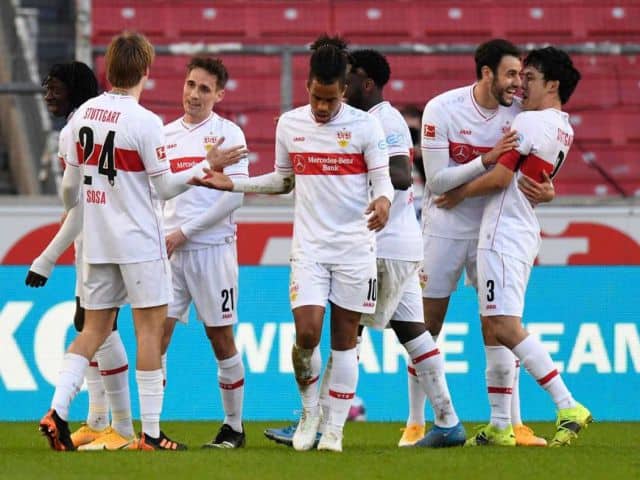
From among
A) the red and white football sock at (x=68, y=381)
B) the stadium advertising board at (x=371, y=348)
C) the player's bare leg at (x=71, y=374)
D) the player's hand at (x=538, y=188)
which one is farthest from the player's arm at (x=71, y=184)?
the stadium advertising board at (x=371, y=348)

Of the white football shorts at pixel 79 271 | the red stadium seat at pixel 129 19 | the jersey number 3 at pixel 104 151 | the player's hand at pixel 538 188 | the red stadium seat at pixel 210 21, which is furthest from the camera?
the red stadium seat at pixel 210 21

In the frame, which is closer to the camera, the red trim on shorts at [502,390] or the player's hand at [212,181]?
the player's hand at [212,181]

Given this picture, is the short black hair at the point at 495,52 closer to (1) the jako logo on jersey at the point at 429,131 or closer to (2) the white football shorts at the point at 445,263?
(1) the jako logo on jersey at the point at 429,131

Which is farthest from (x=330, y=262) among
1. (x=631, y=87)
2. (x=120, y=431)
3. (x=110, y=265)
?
(x=631, y=87)

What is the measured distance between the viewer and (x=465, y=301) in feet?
33.1

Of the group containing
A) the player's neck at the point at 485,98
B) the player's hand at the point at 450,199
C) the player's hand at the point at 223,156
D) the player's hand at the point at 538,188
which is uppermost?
the player's neck at the point at 485,98

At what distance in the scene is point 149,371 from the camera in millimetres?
6867

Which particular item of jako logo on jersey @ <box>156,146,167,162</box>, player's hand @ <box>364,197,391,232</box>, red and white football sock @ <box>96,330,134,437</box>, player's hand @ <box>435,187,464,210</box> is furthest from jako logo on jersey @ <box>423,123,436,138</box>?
red and white football sock @ <box>96,330,134,437</box>

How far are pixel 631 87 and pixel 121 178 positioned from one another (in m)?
6.02

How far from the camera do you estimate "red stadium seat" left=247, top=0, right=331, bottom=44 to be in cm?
1310

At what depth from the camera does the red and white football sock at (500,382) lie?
297 inches

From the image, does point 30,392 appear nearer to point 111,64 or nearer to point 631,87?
point 111,64

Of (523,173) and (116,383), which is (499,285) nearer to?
(523,173)

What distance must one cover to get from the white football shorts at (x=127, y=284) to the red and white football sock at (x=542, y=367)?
188 cm
